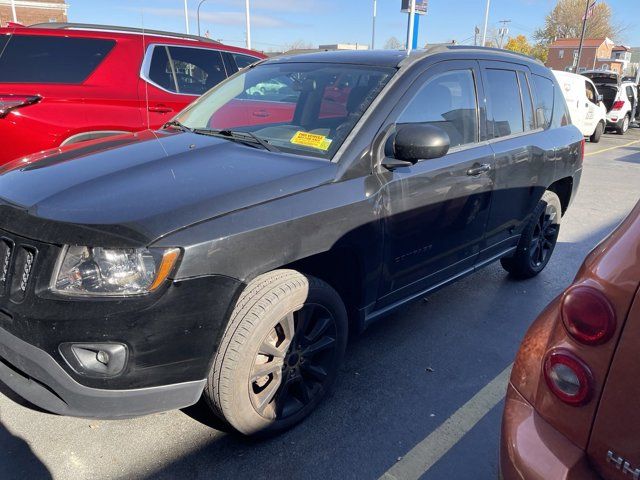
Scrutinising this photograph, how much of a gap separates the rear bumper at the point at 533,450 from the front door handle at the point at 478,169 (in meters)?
1.86

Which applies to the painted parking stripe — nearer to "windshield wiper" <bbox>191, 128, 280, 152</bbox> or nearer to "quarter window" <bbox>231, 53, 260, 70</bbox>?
"windshield wiper" <bbox>191, 128, 280, 152</bbox>

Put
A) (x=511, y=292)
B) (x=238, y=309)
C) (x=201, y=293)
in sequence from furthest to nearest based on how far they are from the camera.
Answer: (x=511, y=292) → (x=238, y=309) → (x=201, y=293)

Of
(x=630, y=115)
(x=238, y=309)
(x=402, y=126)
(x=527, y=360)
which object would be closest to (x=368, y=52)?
(x=402, y=126)

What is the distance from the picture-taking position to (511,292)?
4449 mm

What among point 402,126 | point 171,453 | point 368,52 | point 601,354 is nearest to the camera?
point 601,354

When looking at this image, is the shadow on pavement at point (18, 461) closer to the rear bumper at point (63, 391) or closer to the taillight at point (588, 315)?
the rear bumper at point (63, 391)

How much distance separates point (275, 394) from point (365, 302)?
0.68 metres

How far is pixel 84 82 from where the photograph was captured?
5.27 metres

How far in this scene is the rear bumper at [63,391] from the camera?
76.0 inches

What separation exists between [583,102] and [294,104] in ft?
43.2

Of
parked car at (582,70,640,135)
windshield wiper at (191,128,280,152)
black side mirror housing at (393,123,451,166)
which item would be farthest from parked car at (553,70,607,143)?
windshield wiper at (191,128,280,152)

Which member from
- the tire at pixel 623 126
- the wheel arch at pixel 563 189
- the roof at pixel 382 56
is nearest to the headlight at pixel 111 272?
the roof at pixel 382 56

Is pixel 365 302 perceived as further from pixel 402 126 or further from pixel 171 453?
pixel 171 453

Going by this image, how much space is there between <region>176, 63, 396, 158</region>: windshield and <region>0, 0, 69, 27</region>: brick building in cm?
5602
